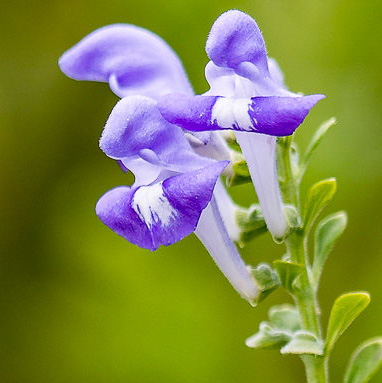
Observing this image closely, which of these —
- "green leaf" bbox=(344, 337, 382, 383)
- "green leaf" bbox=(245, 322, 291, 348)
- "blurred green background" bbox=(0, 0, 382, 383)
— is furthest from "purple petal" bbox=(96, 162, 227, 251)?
"blurred green background" bbox=(0, 0, 382, 383)

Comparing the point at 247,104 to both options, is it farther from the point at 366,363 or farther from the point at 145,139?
the point at 366,363

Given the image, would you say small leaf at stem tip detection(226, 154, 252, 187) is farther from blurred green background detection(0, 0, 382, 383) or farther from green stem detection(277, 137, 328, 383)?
blurred green background detection(0, 0, 382, 383)

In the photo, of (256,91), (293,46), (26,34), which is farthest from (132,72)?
(26,34)

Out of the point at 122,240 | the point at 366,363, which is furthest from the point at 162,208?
the point at 122,240

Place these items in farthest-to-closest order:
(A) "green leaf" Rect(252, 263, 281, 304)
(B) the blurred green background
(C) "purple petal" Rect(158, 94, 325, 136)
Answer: (B) the blurred green background → (A) "green leaf" Rect(252, 263, 281, 304) → (C) "purple petal" Rect(158, 94, 325, 136)

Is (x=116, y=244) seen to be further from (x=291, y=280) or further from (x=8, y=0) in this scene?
(x=291, y=280)

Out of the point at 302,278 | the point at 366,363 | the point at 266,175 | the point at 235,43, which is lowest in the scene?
the point at 366,363
